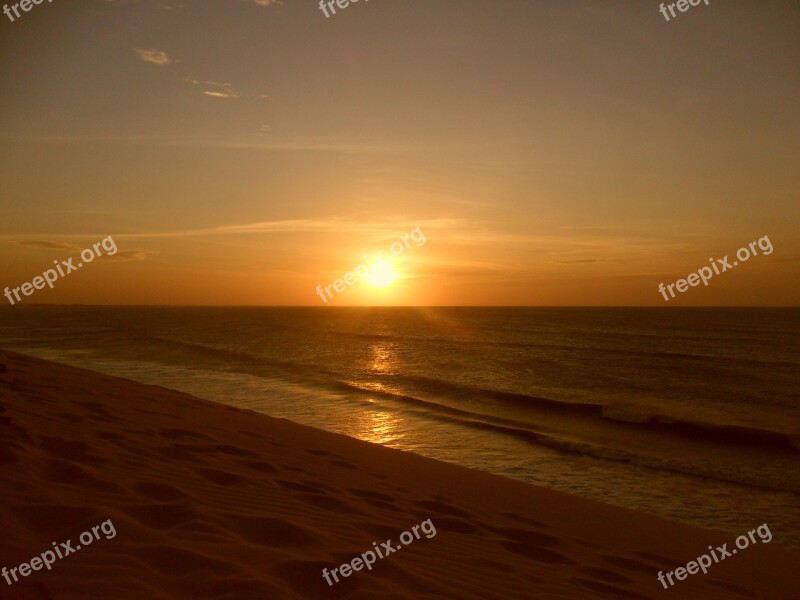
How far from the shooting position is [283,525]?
13.9ft

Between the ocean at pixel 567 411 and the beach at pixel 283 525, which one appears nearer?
the beach at pixel 283 525

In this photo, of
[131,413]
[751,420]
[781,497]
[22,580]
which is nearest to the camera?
[22,580]

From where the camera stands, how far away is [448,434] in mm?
13539

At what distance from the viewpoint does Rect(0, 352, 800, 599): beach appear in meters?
3.25

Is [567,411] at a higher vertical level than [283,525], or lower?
higher

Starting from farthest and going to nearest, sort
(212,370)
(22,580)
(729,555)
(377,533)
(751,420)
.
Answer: (212,370)
(751,420)
(729,555)
(377,533)
(22,580)

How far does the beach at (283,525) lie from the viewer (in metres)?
3.25

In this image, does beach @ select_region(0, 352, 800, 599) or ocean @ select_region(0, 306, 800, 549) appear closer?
beach @ select_region(0, 352, 800, 599)

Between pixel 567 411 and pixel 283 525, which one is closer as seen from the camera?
pixel 283 525

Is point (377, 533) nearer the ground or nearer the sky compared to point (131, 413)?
nearer the ground

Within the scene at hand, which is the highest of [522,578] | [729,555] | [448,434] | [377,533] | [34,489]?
[448,434]

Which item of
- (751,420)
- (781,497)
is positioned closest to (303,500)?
(781,497)

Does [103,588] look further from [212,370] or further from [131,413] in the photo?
[212,370]

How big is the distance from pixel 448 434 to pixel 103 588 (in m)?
11.3
